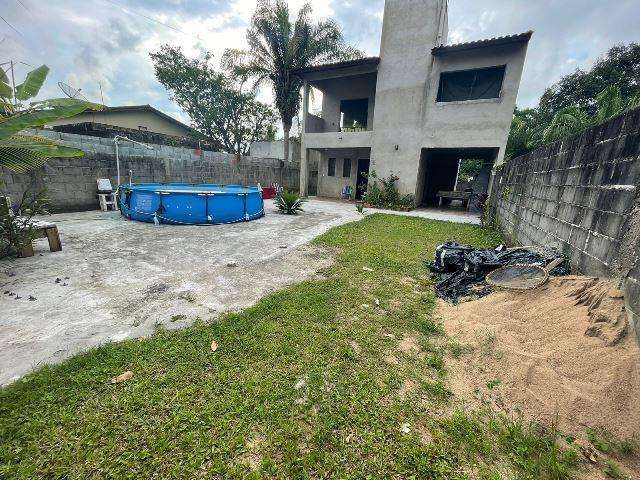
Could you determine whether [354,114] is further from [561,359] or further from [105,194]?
[561,359]

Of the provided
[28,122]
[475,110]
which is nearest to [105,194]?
[28,122]

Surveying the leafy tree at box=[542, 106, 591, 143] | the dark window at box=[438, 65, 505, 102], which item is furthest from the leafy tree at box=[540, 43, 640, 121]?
the dark window at box=[438, 65, 505, 102]

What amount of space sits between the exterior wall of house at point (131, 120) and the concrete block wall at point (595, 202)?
23.9 metres

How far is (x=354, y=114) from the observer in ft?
54.6

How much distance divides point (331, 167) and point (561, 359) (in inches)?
657

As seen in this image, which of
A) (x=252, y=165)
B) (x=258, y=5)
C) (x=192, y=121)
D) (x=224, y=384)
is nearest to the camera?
(x=224, y=384)

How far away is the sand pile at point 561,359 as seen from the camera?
1860mm

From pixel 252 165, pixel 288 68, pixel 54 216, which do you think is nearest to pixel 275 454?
pixel 54 216

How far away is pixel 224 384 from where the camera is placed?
2125mm

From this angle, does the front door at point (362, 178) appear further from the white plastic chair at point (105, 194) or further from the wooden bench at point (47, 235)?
the wooden bench at point (47, 235)

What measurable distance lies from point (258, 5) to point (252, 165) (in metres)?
9.12

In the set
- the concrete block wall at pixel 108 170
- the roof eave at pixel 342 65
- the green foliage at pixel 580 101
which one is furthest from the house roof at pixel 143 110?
the green foliage at pixel 580 101

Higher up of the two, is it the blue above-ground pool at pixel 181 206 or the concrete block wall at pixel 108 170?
the concrete block wall at pixel 108 170

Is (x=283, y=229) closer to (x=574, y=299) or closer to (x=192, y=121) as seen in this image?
(x=574, y=299)
